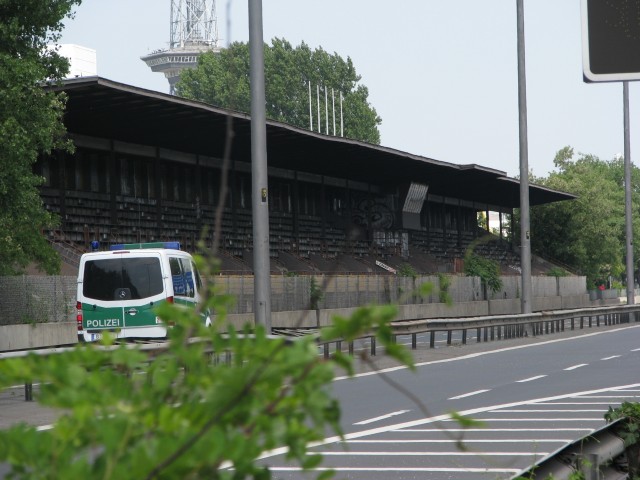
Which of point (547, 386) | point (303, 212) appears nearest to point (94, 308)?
point (547, 386)

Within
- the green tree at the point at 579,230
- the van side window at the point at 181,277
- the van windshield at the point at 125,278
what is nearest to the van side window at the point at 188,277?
the van side window at the point at 181,277

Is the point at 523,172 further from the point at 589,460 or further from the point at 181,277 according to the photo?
the point at 589,460

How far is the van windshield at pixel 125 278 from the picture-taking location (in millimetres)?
25938

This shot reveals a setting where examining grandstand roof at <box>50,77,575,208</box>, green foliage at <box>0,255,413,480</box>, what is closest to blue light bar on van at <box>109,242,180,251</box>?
grandstand roof at <box>50,77,575,208</box>

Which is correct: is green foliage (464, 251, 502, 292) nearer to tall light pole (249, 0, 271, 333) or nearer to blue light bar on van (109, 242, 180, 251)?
blue light bar on van (109, 242, 180, 251)

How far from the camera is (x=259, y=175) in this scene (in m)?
22.5

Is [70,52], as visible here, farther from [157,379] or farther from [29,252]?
[157,379]

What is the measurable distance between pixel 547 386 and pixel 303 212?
161 feet

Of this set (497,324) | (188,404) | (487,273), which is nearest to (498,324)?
(497,324)

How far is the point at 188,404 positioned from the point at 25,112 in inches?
1108

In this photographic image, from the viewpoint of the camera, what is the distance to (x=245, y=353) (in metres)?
2.44

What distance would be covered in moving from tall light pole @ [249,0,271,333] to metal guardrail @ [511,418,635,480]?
13.1 meters

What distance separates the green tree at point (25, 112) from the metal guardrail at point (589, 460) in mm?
21520

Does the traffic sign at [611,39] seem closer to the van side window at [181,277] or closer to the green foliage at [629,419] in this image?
the green foliage at [629,419]
